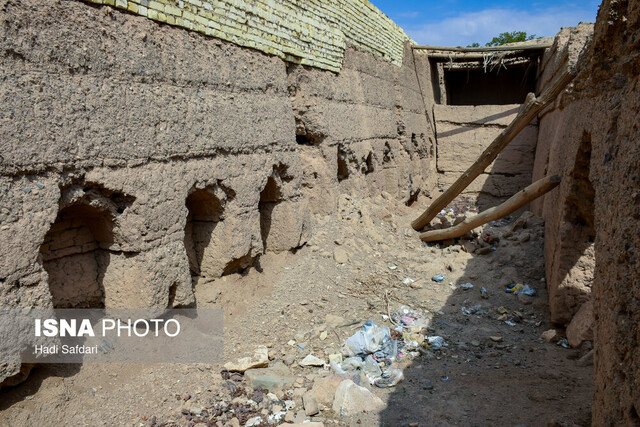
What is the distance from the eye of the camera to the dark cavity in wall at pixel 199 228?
513cm

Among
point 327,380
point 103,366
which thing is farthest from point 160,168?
point 327,380

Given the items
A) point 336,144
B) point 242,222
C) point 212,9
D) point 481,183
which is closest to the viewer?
point 212,9

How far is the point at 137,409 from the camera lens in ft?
11.8

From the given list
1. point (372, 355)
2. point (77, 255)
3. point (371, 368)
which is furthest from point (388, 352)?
point (77, 255)

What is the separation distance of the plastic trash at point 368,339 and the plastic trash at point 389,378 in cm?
36

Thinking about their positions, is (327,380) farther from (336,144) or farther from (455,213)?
(455,213)

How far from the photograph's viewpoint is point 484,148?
40.9 ft

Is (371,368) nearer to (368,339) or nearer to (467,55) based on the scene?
(368,339)

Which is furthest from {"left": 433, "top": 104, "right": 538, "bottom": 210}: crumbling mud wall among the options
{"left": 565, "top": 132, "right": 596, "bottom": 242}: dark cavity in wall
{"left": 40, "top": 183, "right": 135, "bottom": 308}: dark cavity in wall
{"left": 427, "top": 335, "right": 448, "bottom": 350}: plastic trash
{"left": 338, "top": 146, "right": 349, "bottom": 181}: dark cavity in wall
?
{"left": 40, "top": 183, "right": 135, "bottom": 308}: dark cavity in wall

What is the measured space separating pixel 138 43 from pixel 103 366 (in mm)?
2756

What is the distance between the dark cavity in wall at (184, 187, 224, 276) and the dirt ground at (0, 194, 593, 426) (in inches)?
13.1

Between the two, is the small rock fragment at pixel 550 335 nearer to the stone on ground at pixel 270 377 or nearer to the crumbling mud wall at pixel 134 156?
the stone on ground at pixel 270 377

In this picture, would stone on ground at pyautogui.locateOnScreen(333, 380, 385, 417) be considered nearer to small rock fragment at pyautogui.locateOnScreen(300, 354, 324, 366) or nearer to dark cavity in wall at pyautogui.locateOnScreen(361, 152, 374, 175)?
small rock fragment at pyautogui.locateOnScreen(300, 354, 324, 366)

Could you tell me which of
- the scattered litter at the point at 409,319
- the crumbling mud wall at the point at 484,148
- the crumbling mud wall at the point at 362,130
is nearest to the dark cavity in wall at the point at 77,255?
the scattered litter at the point at 409,319
